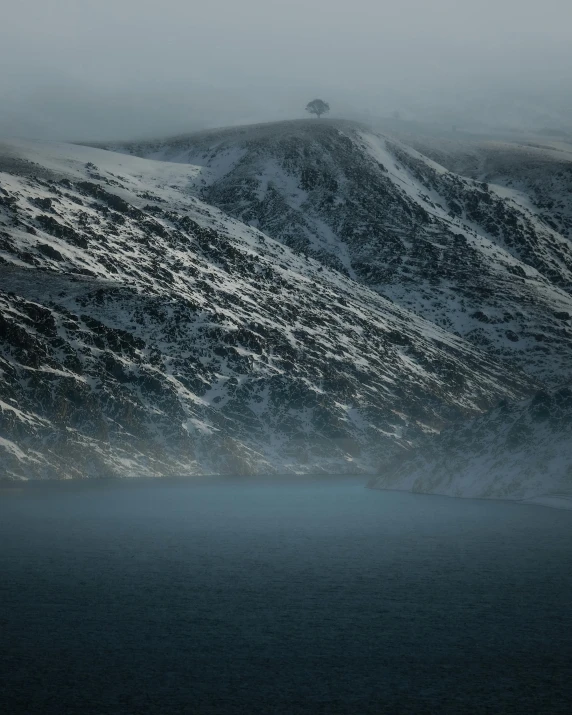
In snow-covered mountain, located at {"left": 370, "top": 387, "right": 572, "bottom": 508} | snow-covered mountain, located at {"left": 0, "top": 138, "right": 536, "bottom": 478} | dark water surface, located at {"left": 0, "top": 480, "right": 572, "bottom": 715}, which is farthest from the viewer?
snow-covered mountain, located at {"left": 0, "top": 138, "right": 536, "bottom": 478}

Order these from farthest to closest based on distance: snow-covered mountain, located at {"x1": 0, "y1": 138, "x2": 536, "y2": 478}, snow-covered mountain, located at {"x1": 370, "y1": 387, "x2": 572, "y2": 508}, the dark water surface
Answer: snow-covered mountain, located at {"x1": 0, "y1": 138, "x2": 536, "y2": 478}, snow-covered mountain, located at {"x1": 370, "y1": 387, "x2": 572, "y2": 508}, the dark water surface

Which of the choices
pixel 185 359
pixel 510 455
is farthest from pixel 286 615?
pixel 185 359

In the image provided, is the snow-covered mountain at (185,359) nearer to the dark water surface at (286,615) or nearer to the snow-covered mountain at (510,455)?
the snow-covered mountain at (510,455)

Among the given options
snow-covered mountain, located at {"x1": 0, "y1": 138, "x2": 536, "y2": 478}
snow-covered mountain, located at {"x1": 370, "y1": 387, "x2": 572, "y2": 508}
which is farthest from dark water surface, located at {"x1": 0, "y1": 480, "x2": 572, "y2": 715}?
snow-covered mountain, located at {"x1": 0, "y1": 138, "x2": 536, "y2": 478}

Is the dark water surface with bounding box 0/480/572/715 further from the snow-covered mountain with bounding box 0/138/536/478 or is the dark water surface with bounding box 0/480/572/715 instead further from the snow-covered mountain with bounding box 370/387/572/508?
the snow-covered mountain with bounding box 0/138/536/478

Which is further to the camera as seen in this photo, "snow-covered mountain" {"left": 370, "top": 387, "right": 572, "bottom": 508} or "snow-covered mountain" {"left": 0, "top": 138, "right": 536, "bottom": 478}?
"snow-covered mountain" {"left": 0, "top": 138, "right": 536, "bottom": 478}

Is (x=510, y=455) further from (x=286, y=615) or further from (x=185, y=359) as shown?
(x=185, y=359)

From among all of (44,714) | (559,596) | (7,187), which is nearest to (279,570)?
(559,596)

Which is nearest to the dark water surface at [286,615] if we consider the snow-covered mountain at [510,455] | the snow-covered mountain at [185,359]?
the snow-covered mountain at [510,455]
